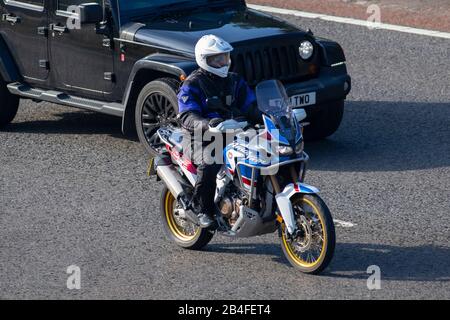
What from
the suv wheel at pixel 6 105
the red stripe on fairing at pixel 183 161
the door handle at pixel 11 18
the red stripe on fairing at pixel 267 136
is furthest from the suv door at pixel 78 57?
the red stripe on fairing at pixel 267 136

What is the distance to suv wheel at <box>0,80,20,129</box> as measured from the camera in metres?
12.9

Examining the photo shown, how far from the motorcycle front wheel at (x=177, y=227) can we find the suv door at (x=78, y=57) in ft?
9.39

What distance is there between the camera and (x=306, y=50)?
462 inches

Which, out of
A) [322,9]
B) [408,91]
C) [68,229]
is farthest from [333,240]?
[322,9]

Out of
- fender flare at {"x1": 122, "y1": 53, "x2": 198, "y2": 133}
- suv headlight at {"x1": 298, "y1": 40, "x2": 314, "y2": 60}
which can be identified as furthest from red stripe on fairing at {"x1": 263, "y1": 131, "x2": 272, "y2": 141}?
suv headlight at {"x1": 298, "y1": 40, "x2": 314, "y2": 60}

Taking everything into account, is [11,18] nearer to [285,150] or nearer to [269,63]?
[269,63]

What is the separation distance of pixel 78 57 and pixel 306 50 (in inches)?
91.3

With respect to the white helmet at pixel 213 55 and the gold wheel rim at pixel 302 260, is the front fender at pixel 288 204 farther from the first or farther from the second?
the white helmet at pixel 213 55

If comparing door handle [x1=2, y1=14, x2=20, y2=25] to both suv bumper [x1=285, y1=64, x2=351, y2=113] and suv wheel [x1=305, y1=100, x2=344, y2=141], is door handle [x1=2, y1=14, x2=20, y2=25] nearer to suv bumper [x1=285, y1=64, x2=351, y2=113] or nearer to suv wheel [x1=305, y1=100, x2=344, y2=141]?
suv bumper [x1=285, y1=64, x2=351, y2=113]

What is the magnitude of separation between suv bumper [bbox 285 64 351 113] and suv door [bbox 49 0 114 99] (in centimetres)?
188

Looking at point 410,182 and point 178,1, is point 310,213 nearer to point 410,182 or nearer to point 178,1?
point 410,182

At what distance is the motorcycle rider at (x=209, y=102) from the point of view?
873cm

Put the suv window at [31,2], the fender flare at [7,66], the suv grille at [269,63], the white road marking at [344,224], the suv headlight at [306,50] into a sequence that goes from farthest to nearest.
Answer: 1. the fender flare at [7,66]
2. the suv window at [31,2]
3. the suv headlight at [306,50]
4. the suv grille at [269,63]
5. the white road marking at [344,224]

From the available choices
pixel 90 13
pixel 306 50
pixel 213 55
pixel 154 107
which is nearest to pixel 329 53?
pixel 306 50
